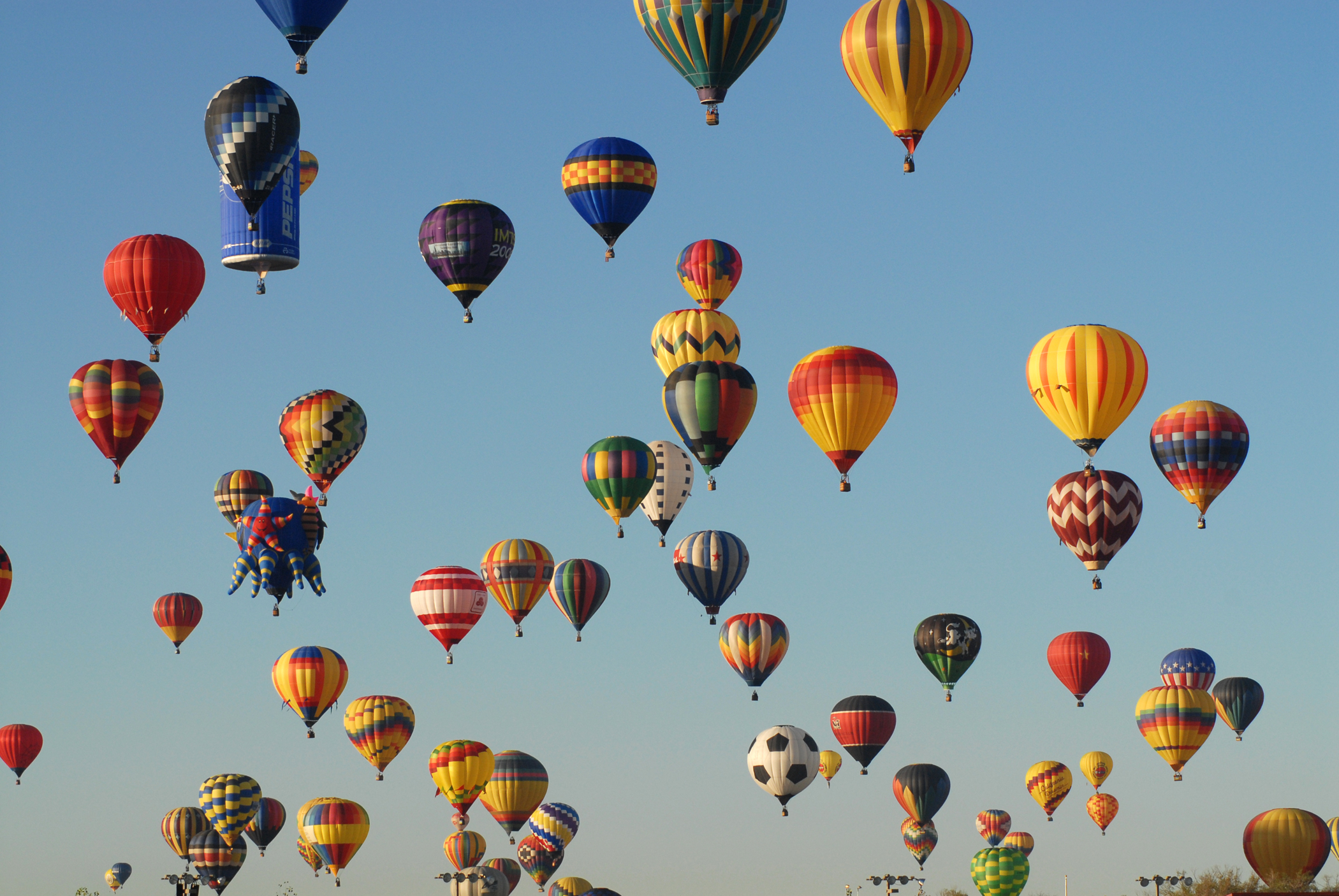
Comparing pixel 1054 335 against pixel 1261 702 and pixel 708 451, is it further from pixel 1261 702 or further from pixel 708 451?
pixel 1261 702

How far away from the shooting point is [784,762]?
2309 inches

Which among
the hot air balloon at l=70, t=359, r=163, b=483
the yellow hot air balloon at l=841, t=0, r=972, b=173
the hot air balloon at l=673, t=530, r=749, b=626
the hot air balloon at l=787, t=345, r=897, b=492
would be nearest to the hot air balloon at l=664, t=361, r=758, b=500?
the hot air balloon at l=787, t=345, r=897, b=492

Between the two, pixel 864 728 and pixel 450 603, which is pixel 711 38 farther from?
pixel 864 728

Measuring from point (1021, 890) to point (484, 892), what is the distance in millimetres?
14196

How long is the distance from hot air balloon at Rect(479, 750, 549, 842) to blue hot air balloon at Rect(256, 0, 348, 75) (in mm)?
24994

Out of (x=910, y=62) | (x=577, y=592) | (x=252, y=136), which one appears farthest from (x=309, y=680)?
(x=910, y=62)

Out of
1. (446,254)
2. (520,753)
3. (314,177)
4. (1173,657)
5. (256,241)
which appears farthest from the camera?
(1173,657)

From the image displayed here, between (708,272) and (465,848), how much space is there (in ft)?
66.7

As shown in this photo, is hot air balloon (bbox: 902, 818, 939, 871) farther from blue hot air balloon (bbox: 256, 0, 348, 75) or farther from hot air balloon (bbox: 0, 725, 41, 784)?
blue hot air balloon (bbox: 256, 0, 348, 75)

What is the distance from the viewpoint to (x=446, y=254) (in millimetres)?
46906

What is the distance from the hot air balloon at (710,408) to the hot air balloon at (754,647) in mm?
10117

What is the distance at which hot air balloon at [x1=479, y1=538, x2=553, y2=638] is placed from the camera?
5453 centimetres

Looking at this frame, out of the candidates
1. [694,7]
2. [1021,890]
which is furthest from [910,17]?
[1021,890]

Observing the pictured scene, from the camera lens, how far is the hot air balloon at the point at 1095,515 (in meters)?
49.9
